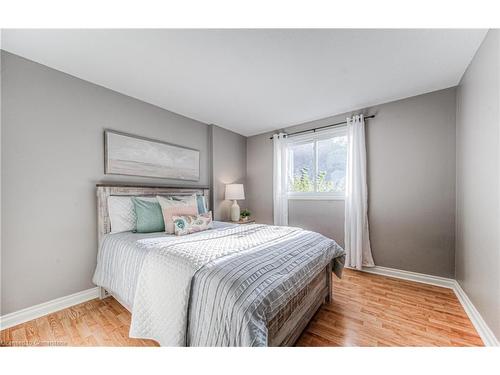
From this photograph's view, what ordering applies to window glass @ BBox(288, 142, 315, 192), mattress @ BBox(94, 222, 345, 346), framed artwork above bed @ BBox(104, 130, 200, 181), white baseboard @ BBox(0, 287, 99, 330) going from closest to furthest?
mattress @ BBox(94, 222, 345, 346) → white baseboard @ BBox(0, 287, 99, 330) → framed artwork above bed @ BBox(104, 130, 200, 181) → window glass @ BBox(288, 142, 315, 192)

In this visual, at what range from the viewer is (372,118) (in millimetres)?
2824

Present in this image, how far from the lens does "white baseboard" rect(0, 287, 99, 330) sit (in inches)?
65.6

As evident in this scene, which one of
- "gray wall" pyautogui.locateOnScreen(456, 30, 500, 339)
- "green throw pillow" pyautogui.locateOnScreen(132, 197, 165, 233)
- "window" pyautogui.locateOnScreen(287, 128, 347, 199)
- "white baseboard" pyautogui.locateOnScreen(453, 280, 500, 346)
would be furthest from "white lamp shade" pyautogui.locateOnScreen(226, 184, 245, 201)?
"white baseboard" pyautogui.locateOnScreen(453, 280, 500, 346)

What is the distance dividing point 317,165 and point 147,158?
102 inches

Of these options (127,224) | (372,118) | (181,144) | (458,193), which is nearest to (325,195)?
(372,118)

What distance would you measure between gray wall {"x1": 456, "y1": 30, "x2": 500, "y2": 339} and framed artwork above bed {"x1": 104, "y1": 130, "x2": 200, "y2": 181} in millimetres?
3196

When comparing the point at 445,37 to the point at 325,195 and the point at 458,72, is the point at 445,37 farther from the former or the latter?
the point at 325,195

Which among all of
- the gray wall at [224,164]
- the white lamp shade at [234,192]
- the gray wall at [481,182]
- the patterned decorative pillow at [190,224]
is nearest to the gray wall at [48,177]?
the patterned decorative pillow at [190,224]

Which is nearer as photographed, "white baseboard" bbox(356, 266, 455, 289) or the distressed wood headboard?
the distressed wood headboard

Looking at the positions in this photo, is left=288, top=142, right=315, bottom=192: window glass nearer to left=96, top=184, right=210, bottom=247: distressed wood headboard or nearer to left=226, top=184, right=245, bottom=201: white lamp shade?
left=226, top=184, right=245, bottom=201: white lamp shade

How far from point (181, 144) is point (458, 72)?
11.1 feet

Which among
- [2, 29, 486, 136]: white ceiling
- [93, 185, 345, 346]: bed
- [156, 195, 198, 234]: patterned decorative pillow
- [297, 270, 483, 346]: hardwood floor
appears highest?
[2, 29, 486, 136]: white ceiling

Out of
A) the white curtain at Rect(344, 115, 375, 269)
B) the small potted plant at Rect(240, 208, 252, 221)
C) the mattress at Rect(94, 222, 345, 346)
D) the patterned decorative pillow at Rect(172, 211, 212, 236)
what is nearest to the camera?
the mattress at Rect(94, 222, 345, 346)

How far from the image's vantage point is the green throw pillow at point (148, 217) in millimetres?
2162
